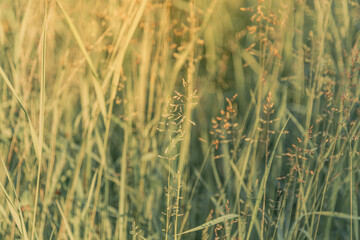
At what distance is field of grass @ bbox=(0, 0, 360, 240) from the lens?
1047 millimetres

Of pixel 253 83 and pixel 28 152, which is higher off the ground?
pixel 253 83

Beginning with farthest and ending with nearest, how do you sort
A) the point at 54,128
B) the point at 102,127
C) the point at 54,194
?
the point at 102,127 < the point at 54,128 < the point at 54,194

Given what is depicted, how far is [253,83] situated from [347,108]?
75 centimetres

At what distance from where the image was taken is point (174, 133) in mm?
1530

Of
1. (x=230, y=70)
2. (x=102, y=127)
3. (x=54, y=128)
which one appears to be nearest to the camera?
(x=54, y=128)

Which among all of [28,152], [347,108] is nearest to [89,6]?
[28,152]

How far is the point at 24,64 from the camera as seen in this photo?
1.40 m

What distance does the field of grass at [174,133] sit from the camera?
1047 mm

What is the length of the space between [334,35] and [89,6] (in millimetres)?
1001

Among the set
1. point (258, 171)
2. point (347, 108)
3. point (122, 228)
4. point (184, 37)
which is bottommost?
point (122, 228)

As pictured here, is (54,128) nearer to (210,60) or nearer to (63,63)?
(63,63)

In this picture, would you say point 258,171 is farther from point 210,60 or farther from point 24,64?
point 24,64

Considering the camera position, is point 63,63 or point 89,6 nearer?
point 63,63

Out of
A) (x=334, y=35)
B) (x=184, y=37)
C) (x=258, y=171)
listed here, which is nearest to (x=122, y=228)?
(x=258, y=171)
